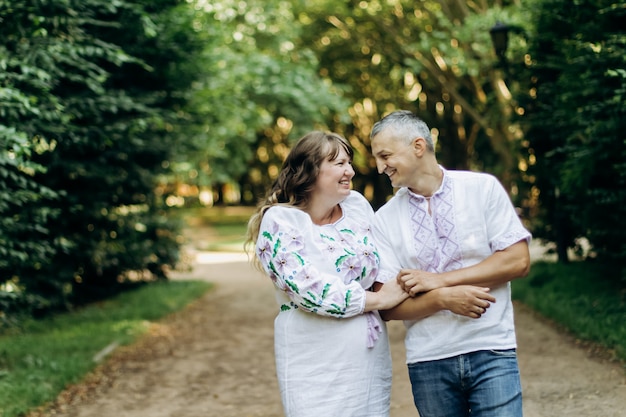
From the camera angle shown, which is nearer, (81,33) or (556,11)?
(81,33)

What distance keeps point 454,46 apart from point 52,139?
10.5 metres

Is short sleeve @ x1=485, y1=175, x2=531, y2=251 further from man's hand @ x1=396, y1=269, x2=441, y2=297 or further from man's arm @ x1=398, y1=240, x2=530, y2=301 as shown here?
man's hand @ x1=396, y1=269, x2=441, y2=297

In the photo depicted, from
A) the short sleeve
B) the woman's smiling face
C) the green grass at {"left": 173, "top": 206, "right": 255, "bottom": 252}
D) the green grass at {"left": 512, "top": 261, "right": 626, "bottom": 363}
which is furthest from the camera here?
the green grass at {"left": 173, "top": 206, "right": 255, "bottom": 252}

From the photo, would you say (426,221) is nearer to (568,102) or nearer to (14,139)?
(14,139)

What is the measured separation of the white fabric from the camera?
3174 millimetres

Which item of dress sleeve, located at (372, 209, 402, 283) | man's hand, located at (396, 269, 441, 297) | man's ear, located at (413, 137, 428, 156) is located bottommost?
man's hand, located at (396, 269, 441, 297)

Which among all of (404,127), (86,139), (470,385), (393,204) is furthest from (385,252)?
(86,139)

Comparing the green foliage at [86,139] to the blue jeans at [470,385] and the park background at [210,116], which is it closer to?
the park background at [210,116]

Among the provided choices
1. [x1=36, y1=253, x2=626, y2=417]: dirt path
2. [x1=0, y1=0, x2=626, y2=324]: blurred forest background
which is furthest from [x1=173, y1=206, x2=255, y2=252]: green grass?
[x1=36, y1=253, x2=626, y2=417]: dirt path

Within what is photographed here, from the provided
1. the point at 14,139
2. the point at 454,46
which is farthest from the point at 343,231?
the point at 454,46

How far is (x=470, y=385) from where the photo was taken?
3166 mm

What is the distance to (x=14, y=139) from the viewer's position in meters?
5.79

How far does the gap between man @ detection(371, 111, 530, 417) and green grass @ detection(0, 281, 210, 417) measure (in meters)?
4.19

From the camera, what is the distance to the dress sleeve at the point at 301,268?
3.12 meters
